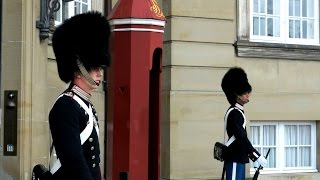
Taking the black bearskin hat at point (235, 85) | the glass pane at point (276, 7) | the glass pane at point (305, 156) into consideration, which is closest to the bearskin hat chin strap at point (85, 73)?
the black bearskin hat at point (235, 85)

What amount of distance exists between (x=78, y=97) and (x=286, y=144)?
824cm

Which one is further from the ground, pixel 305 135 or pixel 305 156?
pixel 305 135

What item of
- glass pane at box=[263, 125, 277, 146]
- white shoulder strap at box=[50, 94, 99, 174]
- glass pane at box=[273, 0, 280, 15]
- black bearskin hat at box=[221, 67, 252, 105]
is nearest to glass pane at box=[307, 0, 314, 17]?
glass pane at box=[273, 0, 280, 15]

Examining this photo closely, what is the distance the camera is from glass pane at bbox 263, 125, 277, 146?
1144 cm

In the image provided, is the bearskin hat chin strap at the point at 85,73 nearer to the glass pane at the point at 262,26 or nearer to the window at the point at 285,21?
the window at the point at 285,21

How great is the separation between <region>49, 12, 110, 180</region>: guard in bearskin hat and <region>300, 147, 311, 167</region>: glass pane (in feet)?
27.1

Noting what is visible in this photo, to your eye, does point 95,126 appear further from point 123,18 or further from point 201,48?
point 201,48

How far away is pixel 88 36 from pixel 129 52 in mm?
907

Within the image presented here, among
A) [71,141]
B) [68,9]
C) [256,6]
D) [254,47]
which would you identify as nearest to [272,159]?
[254,47]

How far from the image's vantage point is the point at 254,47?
11031mm

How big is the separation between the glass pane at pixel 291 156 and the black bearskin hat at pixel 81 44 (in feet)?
26.4

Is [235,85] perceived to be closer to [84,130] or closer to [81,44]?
[81,44]

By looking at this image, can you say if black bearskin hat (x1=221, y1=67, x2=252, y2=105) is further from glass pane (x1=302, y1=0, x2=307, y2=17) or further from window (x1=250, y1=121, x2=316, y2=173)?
glass pane (x1=302, y1=0, x2=307, y2=17)

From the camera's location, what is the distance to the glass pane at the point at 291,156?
11680 mm
